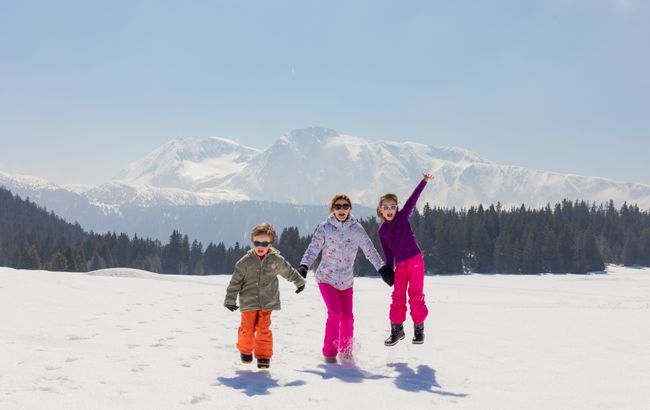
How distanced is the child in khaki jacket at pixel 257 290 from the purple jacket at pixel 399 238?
1999 mm

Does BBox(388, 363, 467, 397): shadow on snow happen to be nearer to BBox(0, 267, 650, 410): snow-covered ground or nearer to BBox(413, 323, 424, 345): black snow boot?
BBox(0, 267, 650, 410): snow-covered ground

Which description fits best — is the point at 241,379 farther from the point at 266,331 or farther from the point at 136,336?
the point at 136,336

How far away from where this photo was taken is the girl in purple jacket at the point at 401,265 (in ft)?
25.5

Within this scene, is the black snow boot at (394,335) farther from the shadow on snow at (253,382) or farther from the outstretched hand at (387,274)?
the shadow on snow at (253,382)

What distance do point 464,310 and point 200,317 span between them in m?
8.59

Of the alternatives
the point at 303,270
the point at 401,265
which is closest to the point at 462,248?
the point at 401,265

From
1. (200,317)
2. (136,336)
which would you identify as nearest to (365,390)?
(136,336)

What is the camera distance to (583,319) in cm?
1230

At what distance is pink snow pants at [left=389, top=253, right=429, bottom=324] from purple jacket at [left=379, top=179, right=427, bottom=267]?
0.13m

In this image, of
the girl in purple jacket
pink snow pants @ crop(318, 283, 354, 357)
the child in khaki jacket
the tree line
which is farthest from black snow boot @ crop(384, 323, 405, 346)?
the tree line

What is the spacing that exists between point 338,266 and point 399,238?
116 centimetres

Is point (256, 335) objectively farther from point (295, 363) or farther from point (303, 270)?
point (303, 270)

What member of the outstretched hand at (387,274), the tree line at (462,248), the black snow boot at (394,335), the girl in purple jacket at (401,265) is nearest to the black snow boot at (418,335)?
the girl in purple jacket at (401,265)

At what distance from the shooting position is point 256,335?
22.0 ft
